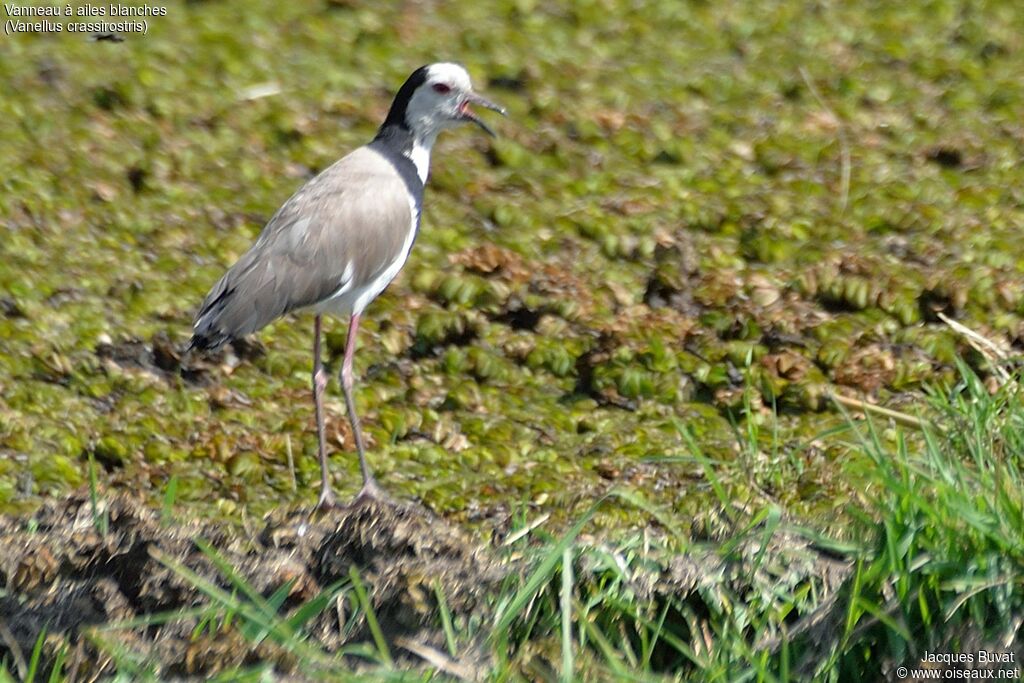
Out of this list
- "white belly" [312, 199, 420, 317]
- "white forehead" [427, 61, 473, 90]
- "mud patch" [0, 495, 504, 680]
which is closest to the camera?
"mud patch" [0, 495, 504, 680]

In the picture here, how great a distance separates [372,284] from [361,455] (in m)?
0.69

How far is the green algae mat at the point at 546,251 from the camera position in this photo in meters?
6.07

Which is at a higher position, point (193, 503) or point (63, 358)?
point (63, 358)

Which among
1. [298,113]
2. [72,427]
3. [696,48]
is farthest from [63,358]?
[696,48]

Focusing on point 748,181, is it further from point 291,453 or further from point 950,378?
point 291,453

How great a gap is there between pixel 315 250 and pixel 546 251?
205cm

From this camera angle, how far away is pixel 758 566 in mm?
4340

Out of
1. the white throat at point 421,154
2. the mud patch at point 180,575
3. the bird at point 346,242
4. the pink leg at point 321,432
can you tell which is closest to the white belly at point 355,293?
the bird at point 346,242

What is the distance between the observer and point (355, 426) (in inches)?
231

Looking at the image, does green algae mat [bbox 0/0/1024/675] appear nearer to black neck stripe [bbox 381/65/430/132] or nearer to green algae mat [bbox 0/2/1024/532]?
green algae mat [bbox 0/2/1024/532]

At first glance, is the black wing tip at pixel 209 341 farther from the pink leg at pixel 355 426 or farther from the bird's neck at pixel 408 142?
the bird's neck at pixel 408 142

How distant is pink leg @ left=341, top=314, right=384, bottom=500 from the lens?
18.6 ft

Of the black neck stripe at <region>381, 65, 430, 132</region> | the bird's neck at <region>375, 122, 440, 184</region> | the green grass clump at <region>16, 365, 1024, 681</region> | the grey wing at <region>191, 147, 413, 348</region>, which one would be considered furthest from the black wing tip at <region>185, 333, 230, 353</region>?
the black neck stripe at <region>381, 65, 430, 132</region>

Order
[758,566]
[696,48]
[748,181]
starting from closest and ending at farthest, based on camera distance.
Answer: [758,566] < [748,181] < [696,48]
